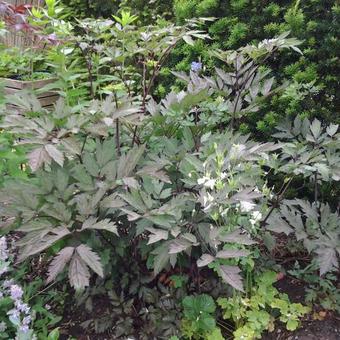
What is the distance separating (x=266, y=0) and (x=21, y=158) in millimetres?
1519

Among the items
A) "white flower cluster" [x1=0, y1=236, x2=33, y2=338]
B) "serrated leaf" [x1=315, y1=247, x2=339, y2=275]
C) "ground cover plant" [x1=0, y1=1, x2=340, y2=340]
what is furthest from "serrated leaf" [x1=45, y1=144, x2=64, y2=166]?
"serrated leaf" [x1=315, y1=247, x2=339, y2=275]

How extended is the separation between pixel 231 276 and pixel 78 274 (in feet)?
1.54

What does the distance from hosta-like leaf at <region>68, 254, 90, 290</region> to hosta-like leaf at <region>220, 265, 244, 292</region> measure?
421 millimetres

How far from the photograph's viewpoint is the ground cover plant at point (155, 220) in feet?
5.25

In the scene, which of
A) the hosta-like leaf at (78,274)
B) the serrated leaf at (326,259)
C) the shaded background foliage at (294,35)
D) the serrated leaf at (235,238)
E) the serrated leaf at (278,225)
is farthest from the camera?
the shaded background foliage at (294,35)

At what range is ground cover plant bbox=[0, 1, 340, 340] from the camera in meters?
1.60

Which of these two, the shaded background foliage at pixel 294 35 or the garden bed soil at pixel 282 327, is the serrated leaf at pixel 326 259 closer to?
the garden bed soil at pixel 282 327

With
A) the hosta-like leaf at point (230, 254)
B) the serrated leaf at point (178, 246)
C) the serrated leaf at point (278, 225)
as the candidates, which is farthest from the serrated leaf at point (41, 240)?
the serrated leaf at point (278, 225)

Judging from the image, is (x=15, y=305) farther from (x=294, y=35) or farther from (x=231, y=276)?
(x=294, y=35)

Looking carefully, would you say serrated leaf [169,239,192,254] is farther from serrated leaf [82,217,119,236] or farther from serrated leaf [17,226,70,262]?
serrated leaf [17,226,70,262]

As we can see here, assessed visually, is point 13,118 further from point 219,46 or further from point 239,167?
point 219,46

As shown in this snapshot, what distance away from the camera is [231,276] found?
1534 mm

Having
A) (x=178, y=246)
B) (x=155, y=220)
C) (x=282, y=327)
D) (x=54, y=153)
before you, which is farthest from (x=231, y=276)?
(x=54, y=153)

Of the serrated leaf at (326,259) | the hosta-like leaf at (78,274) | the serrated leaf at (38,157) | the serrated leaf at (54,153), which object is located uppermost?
the serrated leaf at (54,153)
